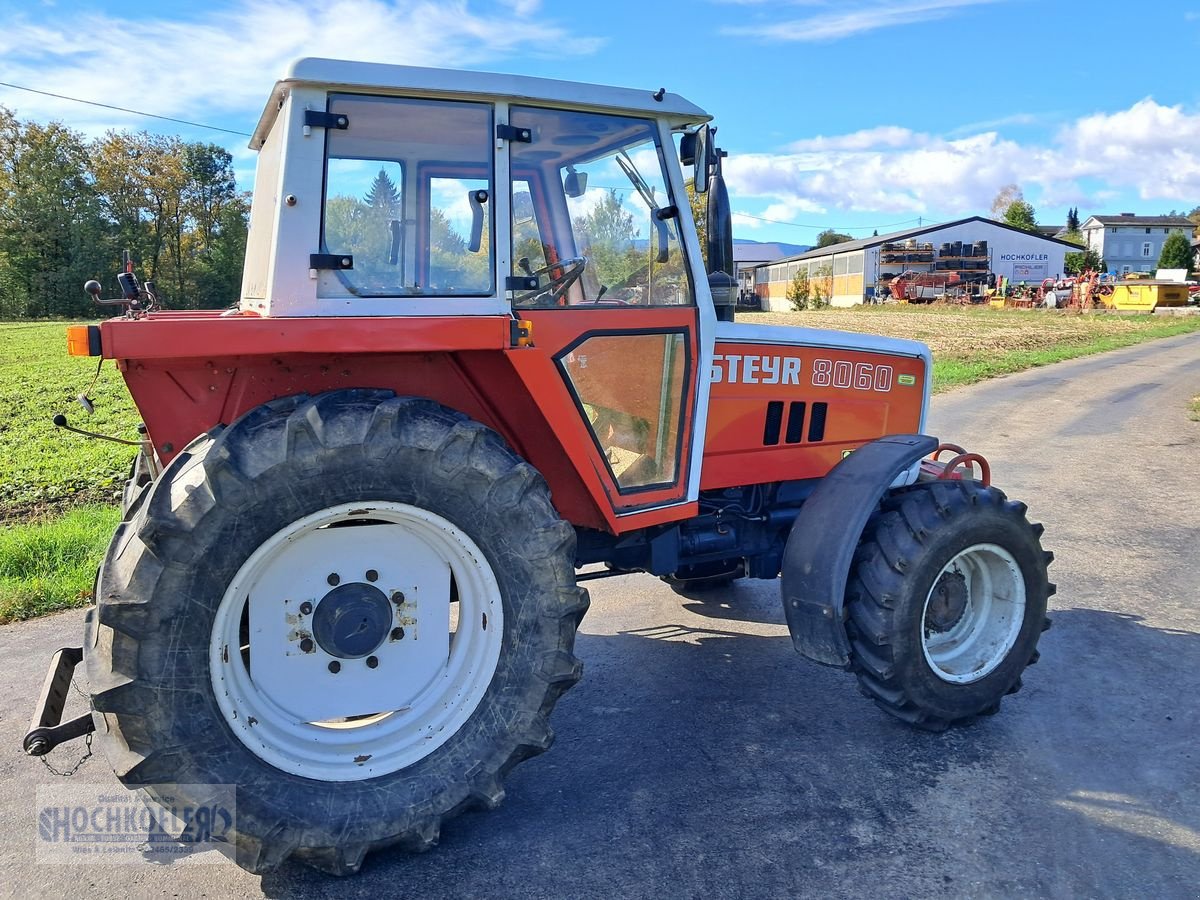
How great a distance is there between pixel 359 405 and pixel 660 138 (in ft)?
5.34

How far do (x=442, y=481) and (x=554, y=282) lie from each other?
0.94m

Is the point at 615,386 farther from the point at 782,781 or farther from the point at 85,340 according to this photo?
the point at 85,340

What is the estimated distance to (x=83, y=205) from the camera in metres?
45.8

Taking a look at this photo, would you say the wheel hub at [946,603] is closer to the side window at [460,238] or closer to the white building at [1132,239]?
the side window at [460,238]

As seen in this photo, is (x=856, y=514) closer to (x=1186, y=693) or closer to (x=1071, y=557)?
(x=1186, y=693)

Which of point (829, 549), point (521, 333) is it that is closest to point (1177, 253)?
point (829, 549)

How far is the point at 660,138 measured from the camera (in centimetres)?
352

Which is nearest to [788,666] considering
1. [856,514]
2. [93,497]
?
[856,514]

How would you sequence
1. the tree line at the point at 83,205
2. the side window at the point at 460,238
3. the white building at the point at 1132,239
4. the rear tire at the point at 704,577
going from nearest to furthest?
the side window at the point at 460,238 < the rear tire at the point at 704,577 < the tree line at the point at 83,205 < the white building at the point at 1132,239

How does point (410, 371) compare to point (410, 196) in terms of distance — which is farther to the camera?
point (410, 196)

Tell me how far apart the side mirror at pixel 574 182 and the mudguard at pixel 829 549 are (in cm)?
164

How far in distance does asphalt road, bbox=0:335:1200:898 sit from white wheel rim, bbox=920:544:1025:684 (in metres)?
0.29

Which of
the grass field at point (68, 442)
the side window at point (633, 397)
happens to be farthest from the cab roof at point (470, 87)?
the grass field at point (68, 442)

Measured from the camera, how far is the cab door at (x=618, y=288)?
3.37 meters
